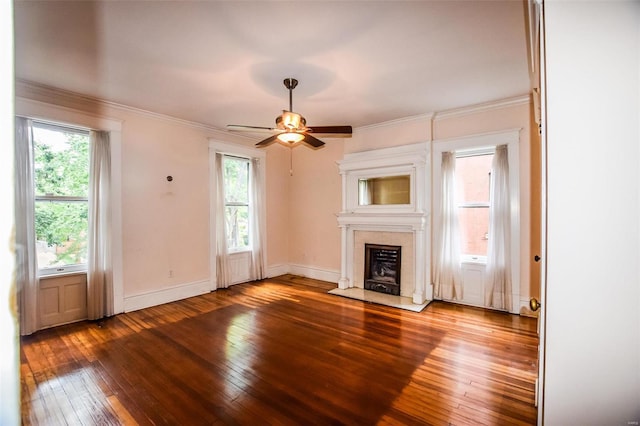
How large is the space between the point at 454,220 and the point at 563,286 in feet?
12.3

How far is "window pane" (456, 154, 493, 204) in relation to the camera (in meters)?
4.07

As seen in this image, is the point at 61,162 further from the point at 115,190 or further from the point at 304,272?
the point at 304,272

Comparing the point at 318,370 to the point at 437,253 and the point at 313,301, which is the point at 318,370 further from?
the point at 437,253

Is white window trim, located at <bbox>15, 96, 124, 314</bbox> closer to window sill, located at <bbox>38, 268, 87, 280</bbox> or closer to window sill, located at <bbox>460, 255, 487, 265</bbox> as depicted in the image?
window sill, located at <bbox>38, 268, 87, 280</bbox>

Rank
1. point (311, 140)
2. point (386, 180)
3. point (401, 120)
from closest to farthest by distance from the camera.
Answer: point (311, 140) → point (401, 120) → point (386, 180)

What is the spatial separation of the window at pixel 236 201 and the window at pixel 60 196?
202 centimetres

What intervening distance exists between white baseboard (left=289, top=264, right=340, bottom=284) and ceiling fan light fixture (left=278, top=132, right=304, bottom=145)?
312 centimetres

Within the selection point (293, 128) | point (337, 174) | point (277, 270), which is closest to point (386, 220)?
point (337, 174)

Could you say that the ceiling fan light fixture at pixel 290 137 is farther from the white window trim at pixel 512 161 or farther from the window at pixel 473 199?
the window at pixel 473 199

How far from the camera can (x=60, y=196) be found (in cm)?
348

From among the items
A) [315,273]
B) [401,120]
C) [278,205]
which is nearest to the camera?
[401,120]

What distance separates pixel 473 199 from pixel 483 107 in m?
1.28

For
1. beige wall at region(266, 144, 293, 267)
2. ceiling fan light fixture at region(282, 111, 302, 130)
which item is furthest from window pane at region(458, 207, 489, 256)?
beige wall at region(266, 144, 293, 267)

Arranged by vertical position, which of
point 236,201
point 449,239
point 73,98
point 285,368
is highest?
point 73,98
